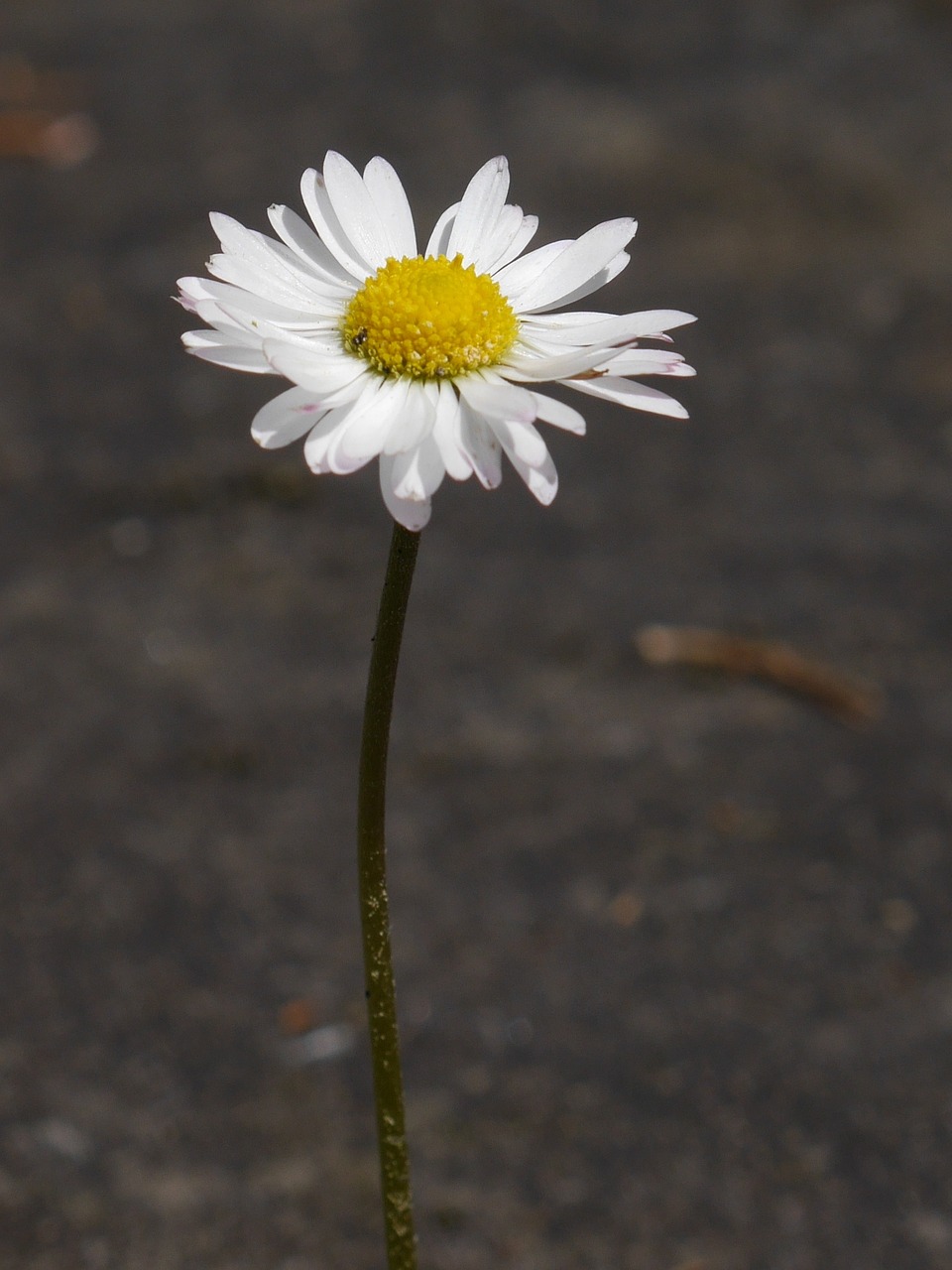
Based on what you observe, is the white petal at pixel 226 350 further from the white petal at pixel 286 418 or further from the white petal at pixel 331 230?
the white petal at pixel 331 230

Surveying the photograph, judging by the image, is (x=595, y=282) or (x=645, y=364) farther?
(x=595, y=282)

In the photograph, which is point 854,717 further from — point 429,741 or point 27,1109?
point 27,1109

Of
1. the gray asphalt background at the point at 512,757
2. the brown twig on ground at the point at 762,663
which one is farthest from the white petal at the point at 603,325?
the brown twig on ground at the point at 762,663

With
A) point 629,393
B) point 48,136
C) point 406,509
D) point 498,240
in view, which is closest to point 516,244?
point 498,240

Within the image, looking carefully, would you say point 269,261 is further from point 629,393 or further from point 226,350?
point 629,393

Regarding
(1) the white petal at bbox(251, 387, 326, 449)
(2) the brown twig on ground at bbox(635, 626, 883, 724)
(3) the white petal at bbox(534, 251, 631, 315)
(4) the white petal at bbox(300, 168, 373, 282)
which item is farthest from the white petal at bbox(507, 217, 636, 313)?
(2) the brown twig on ground at bbox(635, 626, 883, 724)

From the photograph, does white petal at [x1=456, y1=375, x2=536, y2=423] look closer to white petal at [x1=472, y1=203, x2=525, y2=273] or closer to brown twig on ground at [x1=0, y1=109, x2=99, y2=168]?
white petal at [x1=472, y1=203, x2=525, y2=273]
